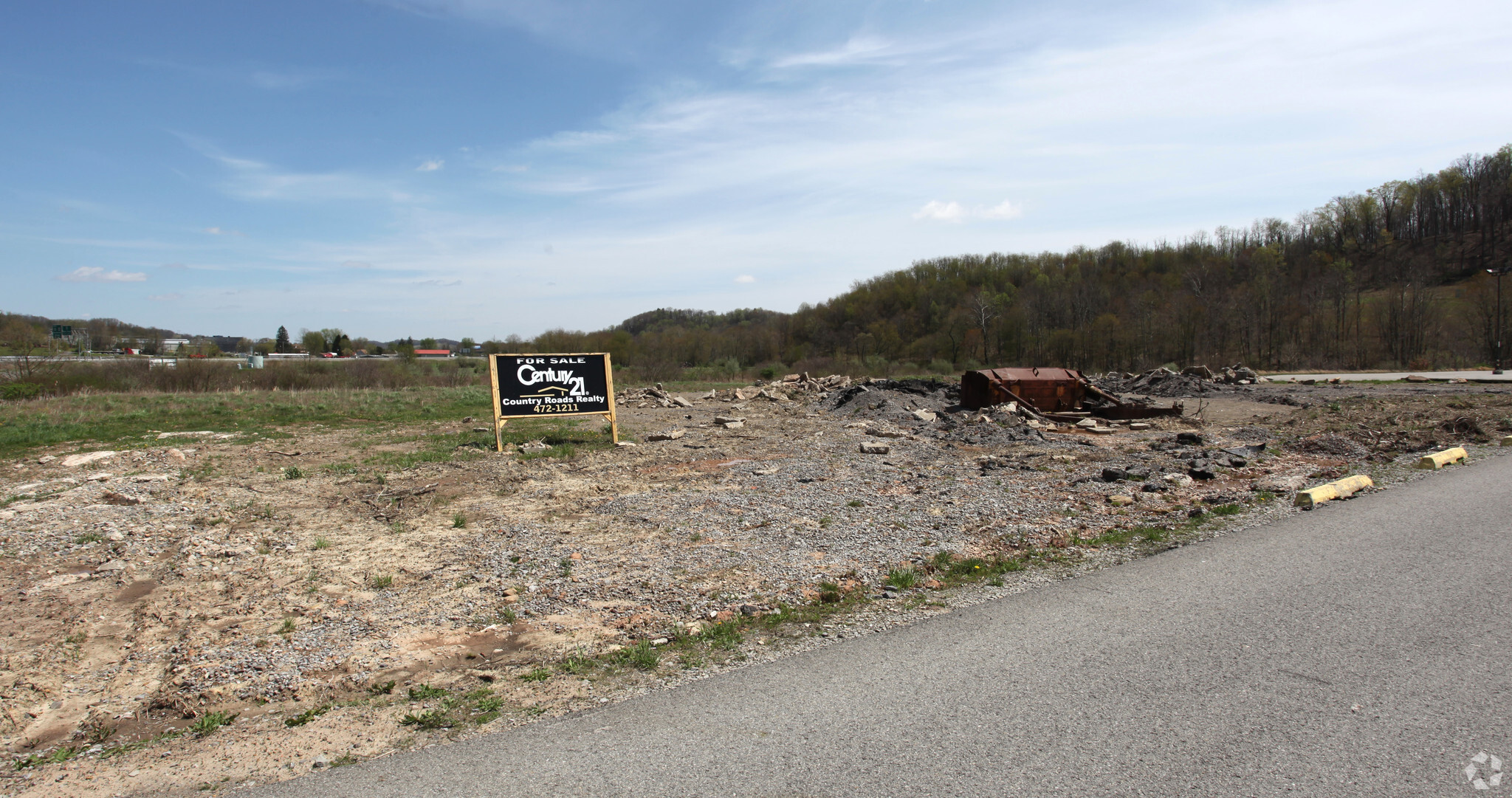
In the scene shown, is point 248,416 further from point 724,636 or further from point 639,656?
point 724,636

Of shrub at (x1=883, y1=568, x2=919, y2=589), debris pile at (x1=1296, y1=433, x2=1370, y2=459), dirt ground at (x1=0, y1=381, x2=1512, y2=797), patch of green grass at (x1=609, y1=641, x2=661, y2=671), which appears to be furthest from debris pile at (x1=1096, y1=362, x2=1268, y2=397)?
patch of green grass at (x1=609, y1=641, x2=661, y2=671)

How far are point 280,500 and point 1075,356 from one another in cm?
6402

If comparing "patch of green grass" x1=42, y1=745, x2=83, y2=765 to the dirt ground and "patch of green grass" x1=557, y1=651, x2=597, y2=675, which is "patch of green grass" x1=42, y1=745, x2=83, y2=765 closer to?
the dirt ground

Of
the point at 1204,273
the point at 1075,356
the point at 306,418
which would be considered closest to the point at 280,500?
the point at 306,418

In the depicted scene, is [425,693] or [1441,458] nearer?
[425,693]

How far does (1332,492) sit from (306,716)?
1061 cm

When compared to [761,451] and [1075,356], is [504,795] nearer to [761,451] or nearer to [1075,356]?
[761,451]

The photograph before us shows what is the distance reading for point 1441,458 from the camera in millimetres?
10555

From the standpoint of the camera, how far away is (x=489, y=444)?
14.8 m

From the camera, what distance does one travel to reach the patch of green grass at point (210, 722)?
3.88 metres

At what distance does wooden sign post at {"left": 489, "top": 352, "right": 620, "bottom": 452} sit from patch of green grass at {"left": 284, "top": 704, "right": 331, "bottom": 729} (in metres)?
10.2

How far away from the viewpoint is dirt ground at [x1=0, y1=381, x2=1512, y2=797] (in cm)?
405

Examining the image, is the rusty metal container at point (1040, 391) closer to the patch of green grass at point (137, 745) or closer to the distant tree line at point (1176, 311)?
the patch of green grass at point (137, 745)

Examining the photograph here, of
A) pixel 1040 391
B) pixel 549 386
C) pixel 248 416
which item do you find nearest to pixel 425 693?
pixel 549 386
